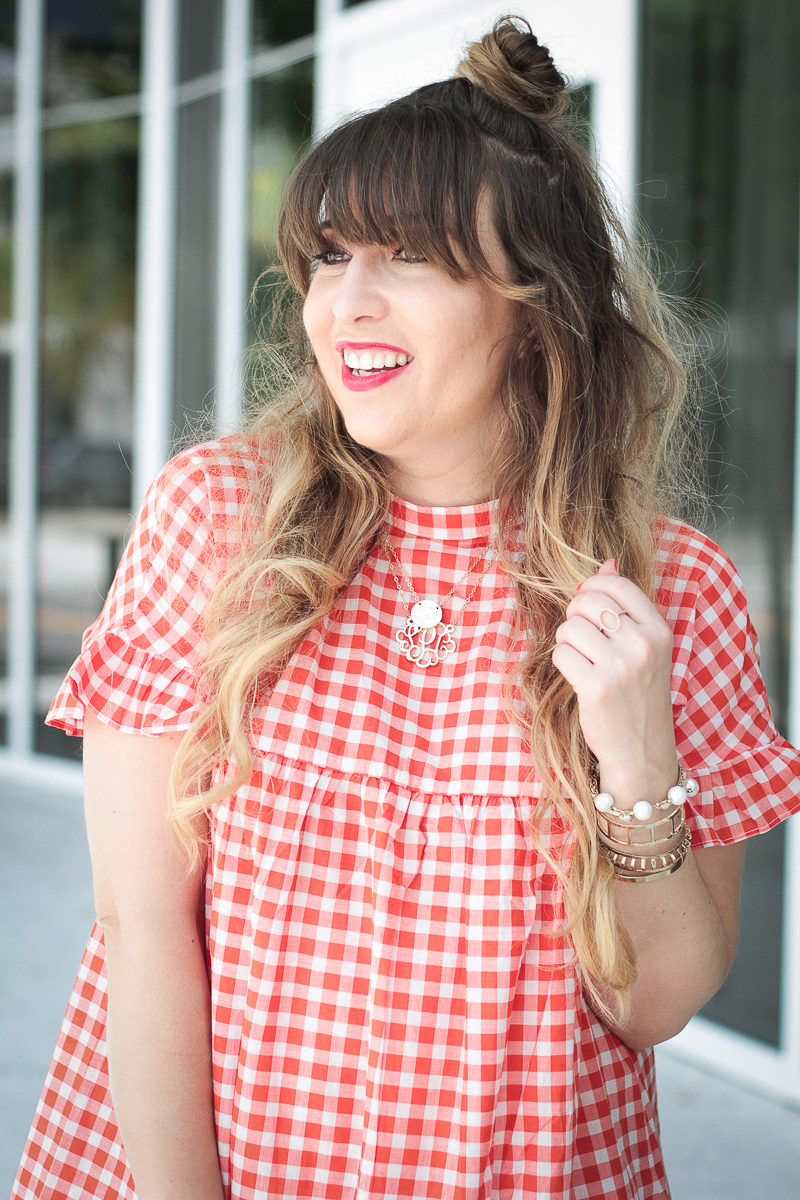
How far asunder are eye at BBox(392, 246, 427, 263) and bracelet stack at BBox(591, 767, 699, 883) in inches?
23.9

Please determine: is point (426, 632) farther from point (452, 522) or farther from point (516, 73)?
point (516, 73)

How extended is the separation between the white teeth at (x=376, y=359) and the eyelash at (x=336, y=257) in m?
0.11

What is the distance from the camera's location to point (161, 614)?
136 cm

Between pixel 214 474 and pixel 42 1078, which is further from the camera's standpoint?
pixel 42 1078

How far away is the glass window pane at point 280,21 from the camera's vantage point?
14.2ft

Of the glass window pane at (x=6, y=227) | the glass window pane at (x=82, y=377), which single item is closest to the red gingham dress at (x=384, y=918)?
the glass window pane at (x=82, y=377)

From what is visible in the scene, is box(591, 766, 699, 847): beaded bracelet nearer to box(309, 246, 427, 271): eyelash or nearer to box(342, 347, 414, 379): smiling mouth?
box(342, 347, 414, 379): smiling mouth

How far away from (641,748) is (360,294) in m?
0.58

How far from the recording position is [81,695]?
1.32 meters

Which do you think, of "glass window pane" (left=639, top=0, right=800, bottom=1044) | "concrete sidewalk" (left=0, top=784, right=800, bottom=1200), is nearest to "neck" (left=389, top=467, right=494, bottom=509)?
"glass window pane" (left=639, top=0, right=800, bottom=1044)

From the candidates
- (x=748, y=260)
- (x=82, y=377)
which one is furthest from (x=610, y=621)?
(x=82, y=377)

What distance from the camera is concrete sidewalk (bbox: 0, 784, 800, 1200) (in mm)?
2566

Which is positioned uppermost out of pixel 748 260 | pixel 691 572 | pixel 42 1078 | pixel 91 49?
pixel 91 49

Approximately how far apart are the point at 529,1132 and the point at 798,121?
229 centimetres
